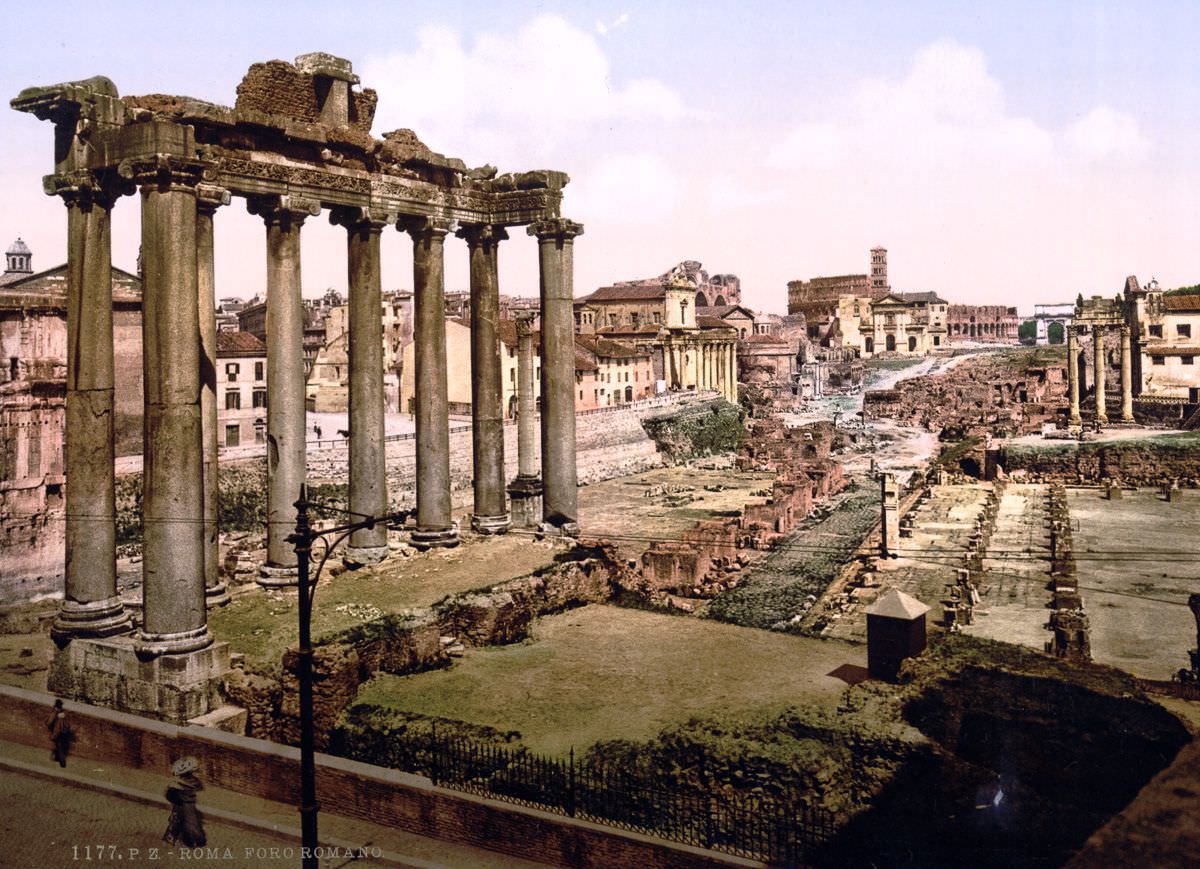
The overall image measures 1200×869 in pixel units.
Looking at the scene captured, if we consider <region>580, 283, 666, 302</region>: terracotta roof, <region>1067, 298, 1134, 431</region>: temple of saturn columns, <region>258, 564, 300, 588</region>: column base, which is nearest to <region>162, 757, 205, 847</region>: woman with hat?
<region>258, 564, 300, 588</region>: column base

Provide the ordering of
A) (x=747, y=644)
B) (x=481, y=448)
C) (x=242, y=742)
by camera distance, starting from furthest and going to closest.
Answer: (x=481, y=448)
(x=747, y=644)
(x=242, y=742)

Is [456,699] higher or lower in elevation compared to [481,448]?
lower

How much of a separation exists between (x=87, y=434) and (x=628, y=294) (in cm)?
9308

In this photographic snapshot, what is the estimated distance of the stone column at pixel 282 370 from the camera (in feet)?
61.7

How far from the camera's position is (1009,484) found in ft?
188

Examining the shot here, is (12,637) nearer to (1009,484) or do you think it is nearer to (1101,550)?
(1101,550)

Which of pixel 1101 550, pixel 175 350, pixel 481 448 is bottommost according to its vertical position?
pixel 1101 550

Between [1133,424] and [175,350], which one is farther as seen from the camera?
[1133,424]

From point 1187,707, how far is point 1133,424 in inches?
2361

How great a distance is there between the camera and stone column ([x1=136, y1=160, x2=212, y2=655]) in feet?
48.4

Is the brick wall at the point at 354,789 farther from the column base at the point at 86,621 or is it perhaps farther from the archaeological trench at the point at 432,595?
the column base at the point at 86,621

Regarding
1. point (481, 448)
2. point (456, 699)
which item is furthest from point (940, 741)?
point (481, 448)

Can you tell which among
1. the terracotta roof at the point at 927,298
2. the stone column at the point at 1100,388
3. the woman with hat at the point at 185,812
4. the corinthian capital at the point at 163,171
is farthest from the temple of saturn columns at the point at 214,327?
the terracotta roof at the point at 927,298

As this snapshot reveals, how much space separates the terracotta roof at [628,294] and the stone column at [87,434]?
8723 centimetres
